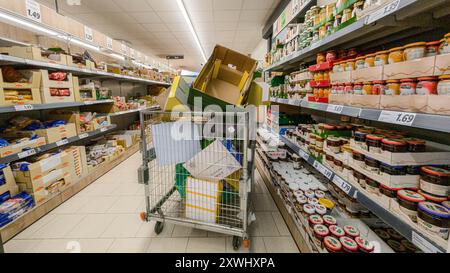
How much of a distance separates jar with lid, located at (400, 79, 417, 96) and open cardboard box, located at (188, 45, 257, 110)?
3.35 feet

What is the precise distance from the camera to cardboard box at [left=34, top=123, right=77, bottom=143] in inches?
83.1

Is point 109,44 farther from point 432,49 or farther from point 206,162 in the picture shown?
point 432,49

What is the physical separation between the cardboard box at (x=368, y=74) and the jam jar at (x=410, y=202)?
533 millimetres

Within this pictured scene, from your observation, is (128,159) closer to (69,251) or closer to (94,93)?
(94,93)

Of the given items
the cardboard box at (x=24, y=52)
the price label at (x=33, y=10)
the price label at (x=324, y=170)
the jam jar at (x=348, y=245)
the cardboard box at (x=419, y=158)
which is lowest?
the jam jar at (x=348, y=245)

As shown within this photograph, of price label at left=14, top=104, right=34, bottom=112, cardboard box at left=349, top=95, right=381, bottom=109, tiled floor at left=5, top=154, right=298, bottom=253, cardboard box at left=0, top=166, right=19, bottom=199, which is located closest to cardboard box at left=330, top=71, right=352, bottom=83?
cardboard box at left=349, top=95, right=381, bottom=109

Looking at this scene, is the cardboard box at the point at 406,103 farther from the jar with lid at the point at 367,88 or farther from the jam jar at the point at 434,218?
the jam jar at the point at 434,218

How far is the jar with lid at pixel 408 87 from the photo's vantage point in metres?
0.82

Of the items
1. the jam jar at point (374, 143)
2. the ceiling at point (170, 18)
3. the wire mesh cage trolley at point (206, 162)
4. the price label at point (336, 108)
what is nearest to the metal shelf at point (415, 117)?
the price label at point (336, 108)

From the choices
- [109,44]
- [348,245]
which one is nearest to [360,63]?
[348,245]

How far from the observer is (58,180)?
220 cm

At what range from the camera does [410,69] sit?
83 centimetres

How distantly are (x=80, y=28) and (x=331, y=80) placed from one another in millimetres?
3234

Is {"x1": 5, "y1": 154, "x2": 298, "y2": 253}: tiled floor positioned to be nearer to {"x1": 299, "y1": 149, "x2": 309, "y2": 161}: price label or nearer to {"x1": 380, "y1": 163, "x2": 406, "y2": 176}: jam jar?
{"x1": 299, "y1": 149, "x2": 309, "y2": 161}: price label
